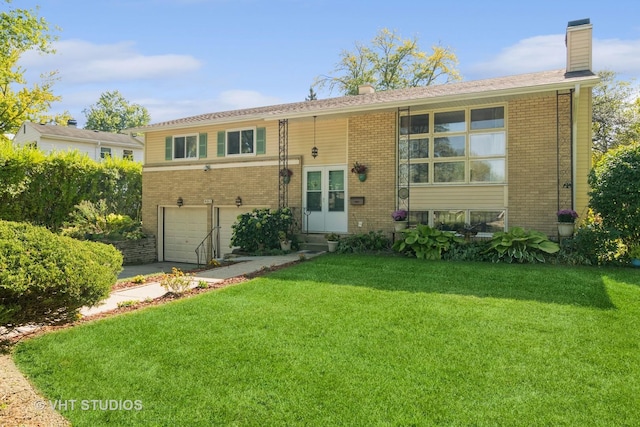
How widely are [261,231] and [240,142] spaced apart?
4113 millimetres

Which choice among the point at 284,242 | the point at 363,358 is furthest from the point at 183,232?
the point at 363,358

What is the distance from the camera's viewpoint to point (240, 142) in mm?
14359

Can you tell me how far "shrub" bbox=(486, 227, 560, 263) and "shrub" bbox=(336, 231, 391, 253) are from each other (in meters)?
2.74

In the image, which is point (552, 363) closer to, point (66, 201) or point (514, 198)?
point (514, 198)

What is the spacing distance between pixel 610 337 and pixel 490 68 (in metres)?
27.4

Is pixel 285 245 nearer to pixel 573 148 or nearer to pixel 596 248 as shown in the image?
pixel 596 248

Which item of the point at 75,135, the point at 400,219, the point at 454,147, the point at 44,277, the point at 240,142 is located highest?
the point at 75,135

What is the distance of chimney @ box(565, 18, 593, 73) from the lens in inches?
412

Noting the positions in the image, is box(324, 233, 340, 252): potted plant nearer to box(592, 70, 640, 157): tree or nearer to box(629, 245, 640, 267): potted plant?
box(629, 245, 640, 267): potted plant

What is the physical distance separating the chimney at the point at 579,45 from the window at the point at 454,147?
2.33 meters

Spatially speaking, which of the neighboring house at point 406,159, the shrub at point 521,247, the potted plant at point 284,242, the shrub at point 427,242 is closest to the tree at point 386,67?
the neighboring house at point 406,159

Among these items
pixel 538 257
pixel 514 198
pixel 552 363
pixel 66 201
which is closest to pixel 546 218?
pixel 514 198

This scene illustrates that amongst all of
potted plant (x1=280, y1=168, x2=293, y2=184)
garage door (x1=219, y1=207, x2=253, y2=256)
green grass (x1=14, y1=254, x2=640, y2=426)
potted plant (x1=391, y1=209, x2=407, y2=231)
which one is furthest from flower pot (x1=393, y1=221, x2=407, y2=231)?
garage door (x1=219, y1=207, x2=253, y2=256)

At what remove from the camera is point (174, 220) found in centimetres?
1595
